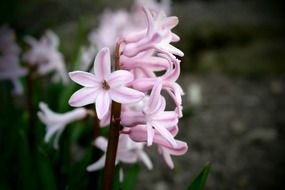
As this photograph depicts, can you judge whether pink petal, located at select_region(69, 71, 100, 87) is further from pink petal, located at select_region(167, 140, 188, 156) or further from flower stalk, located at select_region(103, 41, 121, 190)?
pink petal, located at select_region(167, 140, 188, 156)

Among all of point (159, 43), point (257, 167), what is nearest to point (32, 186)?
point (159, 43)

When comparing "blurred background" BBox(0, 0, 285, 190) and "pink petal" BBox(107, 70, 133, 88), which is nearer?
"pink petal" BBox(107, 70, 133, 88)

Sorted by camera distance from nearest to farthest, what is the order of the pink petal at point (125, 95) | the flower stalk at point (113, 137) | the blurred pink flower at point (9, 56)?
the pink petal at point (125, 95)
the flower stalk at point (113, 137)
the blurred pink flower at point (9, 56)

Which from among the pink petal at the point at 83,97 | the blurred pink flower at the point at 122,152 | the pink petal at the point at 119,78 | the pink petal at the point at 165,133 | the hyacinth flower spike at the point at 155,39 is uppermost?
the hyacinth flower spike at the point at 155,39

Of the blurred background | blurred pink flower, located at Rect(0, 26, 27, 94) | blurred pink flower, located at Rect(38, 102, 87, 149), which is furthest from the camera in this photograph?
the blurred background

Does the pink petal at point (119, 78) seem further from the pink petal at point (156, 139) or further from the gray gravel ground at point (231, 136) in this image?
the gray gravel ground at point (231, 136)

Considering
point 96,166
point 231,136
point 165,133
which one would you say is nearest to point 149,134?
point 165,133

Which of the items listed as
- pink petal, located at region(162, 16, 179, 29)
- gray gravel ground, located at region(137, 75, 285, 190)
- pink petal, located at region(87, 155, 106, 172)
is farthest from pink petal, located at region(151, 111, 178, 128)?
gray gravel ground, located at region(137, 75, 285, 190)

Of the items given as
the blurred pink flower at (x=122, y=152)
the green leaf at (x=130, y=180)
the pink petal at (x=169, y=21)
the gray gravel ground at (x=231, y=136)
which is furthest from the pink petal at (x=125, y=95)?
the gray gravel ground at (x=231, y=136)
